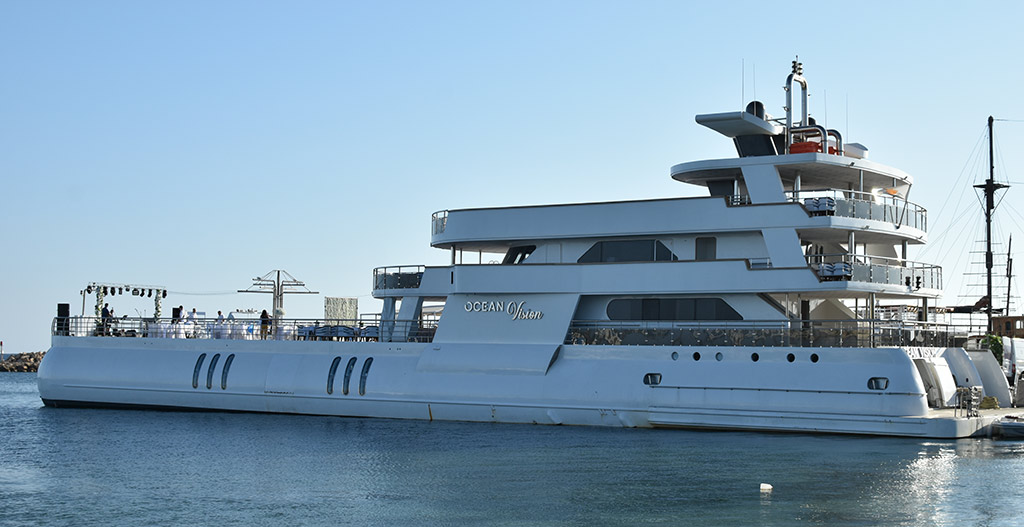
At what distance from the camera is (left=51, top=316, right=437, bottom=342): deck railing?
32.1 meters

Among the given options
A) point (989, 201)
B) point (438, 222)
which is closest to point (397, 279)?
point (438, 222)

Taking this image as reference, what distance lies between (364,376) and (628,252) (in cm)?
805

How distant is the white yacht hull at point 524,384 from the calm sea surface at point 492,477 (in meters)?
0.58

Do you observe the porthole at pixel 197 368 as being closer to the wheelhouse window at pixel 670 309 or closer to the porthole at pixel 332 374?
the porthole at pixel 332 374

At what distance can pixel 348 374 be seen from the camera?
31266 millimetres

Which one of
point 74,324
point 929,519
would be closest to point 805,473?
point 929,519

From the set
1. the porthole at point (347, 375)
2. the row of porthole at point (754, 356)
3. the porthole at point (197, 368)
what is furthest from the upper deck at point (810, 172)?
the porthole at point (197, 368)

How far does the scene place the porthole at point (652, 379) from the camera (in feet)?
90.1

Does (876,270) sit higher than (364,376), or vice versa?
(876,270)

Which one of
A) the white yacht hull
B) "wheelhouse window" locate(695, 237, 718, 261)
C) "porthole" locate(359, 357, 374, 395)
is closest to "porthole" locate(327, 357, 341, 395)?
the white yacht hull

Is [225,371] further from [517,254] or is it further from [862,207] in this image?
[862,207]

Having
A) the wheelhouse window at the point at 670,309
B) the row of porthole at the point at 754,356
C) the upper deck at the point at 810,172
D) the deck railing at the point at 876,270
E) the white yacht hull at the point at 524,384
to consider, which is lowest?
the white yacht hull at the point at 524,384

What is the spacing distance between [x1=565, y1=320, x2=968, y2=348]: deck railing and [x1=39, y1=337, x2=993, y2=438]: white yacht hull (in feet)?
1.05

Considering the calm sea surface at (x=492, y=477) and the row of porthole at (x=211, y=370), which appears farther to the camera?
the row of porthole at (x=211, y=370)
